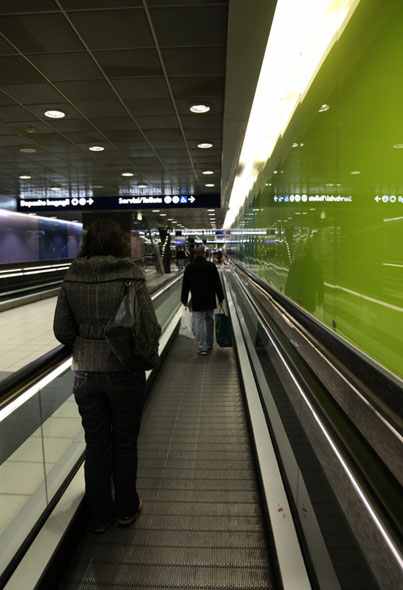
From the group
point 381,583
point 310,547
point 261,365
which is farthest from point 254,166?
point 381,583

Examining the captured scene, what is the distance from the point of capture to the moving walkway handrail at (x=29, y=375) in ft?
7.20

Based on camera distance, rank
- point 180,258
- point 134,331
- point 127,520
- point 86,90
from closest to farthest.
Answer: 1. point 134,331
2. point 127,520
3. point 86,90
4. point 180,258

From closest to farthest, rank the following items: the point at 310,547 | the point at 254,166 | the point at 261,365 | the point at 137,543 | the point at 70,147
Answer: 1. the point at 310,547
2. the point at 137,543
3. the point at 261,365
4. the point at 70,147
5. the point at 254,166

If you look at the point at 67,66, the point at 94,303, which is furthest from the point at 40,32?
the point at 94,303

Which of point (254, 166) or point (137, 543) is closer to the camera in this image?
point (137, 543)

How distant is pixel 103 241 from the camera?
8.15ft

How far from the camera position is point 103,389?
2.44m

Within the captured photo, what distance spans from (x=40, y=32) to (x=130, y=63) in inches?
40.8

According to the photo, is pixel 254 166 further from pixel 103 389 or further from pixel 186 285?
pixel 103 389

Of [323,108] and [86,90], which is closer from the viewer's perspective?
[323,108]

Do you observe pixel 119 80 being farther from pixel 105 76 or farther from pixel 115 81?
pixel 105 76

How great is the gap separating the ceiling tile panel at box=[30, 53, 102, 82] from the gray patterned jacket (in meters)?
3.41

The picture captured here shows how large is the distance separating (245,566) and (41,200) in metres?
15.8

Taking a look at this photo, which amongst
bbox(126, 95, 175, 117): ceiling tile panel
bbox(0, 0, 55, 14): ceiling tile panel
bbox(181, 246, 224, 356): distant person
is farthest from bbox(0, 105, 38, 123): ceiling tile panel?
bbox(181, 246, 224, 356): distant person
